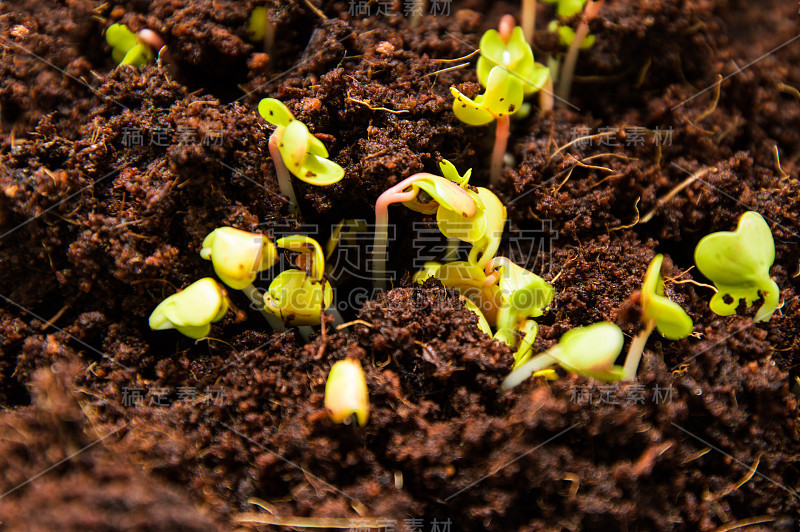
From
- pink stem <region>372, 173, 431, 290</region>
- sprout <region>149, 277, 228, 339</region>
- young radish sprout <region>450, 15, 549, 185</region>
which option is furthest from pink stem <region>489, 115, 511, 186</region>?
sprout <region>149, 277, 228, 339</region>

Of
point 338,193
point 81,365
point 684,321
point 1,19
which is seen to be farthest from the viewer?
point 1,19

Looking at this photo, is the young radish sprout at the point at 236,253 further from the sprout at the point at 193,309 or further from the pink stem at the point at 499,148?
the pink stem at the point at 499,148

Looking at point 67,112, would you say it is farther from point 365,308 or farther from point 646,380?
point 646,380

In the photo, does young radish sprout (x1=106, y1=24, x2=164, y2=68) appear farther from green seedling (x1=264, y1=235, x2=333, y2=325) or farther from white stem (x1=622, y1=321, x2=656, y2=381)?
white stem (x1=622, y1=321, x2=656, y2=381)

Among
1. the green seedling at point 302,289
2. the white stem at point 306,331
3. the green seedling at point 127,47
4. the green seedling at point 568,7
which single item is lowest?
the white stem at point 306,331

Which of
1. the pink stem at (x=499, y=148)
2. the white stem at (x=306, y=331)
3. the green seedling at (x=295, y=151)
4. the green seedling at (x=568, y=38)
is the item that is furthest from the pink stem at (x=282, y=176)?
the green seedling at (x=568, y=38)

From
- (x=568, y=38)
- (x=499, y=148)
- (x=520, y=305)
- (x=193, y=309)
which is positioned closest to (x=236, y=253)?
(x=193, y=309)

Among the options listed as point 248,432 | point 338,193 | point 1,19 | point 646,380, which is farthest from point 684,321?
point 1,19
